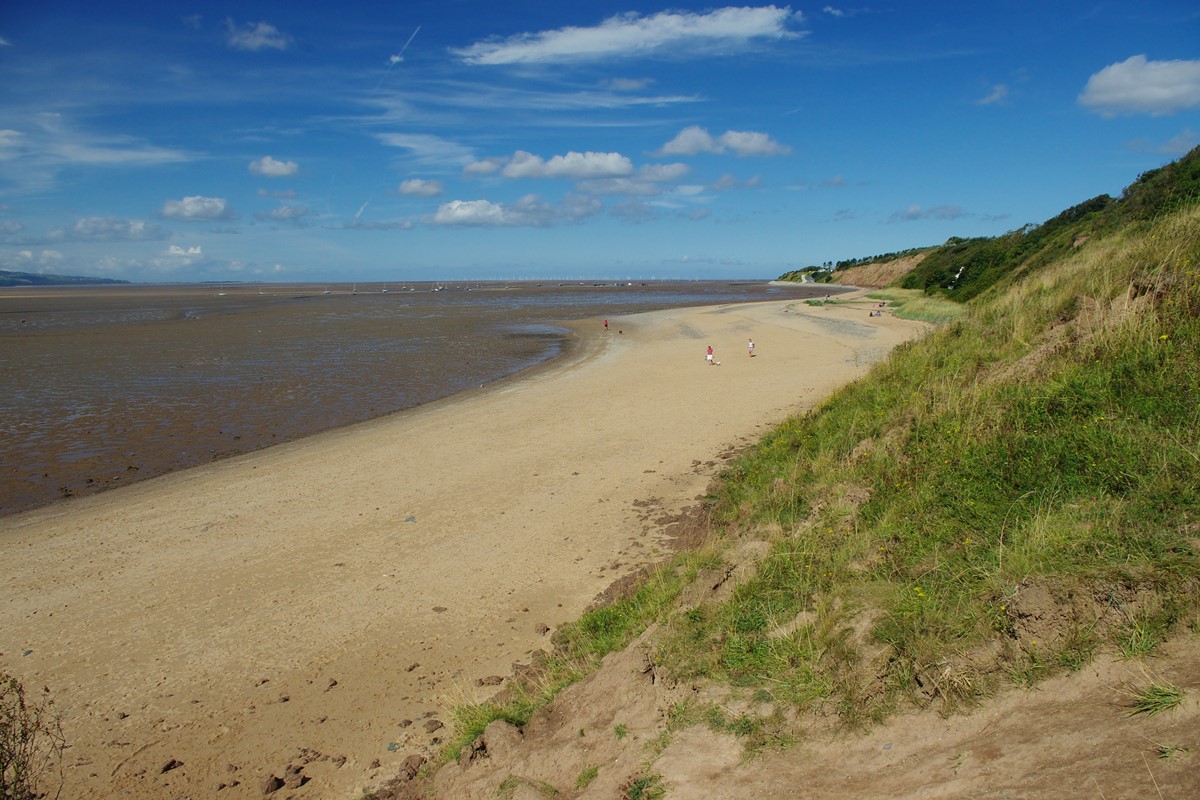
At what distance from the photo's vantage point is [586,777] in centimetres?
446

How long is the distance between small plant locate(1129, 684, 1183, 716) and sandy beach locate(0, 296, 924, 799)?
16.6 ft

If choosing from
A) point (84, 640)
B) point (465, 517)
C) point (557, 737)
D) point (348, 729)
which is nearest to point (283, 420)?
point (465, 517)

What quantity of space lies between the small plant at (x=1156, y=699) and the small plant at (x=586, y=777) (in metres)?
3.04

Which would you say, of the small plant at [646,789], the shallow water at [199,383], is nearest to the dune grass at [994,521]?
the small plant at [646,789]

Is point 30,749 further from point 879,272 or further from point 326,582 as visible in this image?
point 879,272

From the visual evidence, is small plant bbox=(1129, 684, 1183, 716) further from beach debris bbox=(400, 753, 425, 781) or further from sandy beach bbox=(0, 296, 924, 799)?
sandy beach bbox=(0, 296, 924, 799)

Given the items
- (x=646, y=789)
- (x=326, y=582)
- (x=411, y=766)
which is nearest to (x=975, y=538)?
(x=646, y=789)

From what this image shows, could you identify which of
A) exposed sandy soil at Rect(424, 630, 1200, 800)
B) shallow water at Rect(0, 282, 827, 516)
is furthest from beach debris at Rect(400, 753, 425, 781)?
shallow water at Rect(0, 282, 827, 516)

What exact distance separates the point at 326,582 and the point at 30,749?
11.3 ft

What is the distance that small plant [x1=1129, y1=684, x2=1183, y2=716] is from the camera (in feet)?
11.0

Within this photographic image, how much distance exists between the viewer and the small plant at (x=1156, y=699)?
335 centimetres

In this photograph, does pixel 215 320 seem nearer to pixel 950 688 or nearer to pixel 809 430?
pixel 809 430

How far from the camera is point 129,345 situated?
1457 inches

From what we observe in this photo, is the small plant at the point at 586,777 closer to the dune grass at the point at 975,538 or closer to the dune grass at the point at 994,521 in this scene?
the dune grass at the point at 975,538
